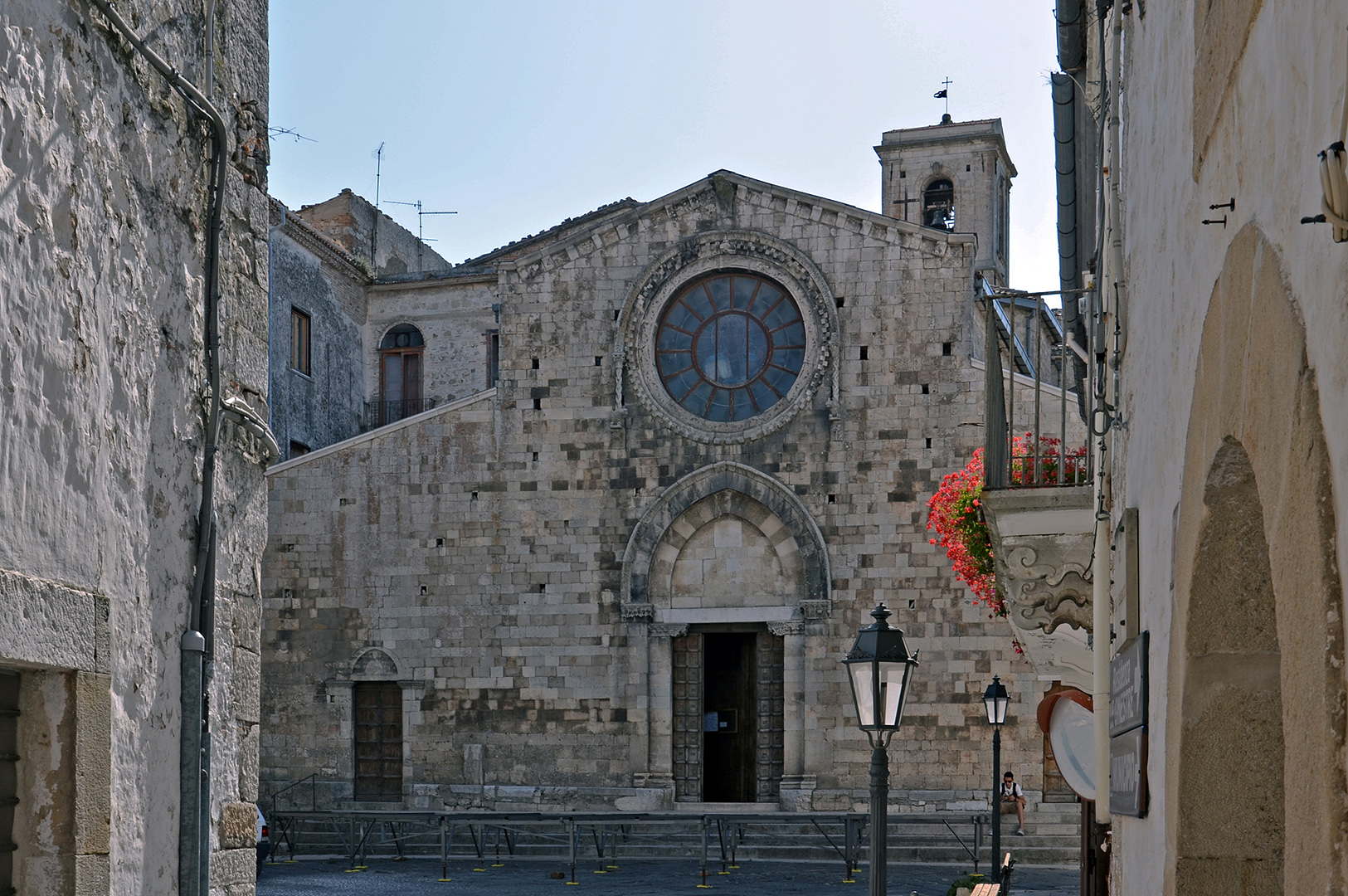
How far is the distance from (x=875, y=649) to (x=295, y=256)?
2149cm

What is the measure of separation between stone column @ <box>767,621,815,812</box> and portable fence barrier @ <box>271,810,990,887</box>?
0.41 m

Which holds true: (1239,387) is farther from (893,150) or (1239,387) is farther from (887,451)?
(893,150)

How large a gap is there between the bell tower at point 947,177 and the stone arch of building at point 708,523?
1491cm

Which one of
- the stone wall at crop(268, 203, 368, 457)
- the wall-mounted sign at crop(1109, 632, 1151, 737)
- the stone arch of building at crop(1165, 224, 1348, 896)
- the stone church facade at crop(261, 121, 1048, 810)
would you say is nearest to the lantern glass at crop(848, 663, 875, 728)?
the wall-mounted sign at crop(1109, 632, 1151, 737)

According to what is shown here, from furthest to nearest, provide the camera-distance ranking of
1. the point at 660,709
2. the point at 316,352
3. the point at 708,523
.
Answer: the point at 316,352 < the point at 708,523 < the point at 660,709

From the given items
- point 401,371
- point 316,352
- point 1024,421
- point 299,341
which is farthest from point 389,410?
point 1024,421

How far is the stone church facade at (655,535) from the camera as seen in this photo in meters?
22.7

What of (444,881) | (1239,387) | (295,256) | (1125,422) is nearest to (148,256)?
(1125,422)

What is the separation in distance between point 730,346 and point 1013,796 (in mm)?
7891

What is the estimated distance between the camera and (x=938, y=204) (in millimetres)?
36875

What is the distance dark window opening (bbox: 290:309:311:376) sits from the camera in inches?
1069

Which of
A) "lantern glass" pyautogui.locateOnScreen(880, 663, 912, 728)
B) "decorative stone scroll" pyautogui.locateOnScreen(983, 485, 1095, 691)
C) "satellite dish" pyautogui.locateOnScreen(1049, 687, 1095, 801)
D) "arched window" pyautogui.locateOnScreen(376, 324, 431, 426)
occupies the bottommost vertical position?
"satellite dish" pyautogui.locateOnScreen(1049, 687, 1095, 801)

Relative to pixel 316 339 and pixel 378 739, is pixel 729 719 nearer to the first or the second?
pixel 378 739

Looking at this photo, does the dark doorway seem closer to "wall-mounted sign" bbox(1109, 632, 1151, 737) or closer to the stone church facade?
the stone church facade
